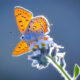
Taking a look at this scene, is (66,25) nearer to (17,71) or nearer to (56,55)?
(17,71)

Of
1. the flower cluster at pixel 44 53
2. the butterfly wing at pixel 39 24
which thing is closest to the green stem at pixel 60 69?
the flower cluster at pixel 44 53

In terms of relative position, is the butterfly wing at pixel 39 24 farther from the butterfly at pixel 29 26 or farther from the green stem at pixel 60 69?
the green stem at pixel 60 69

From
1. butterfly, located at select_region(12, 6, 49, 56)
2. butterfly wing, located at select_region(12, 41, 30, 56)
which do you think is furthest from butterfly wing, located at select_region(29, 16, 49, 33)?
butterfly wing, located at select_region(12, 41, 30, 56)

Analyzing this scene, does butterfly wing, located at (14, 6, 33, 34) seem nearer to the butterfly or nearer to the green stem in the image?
the butterfly

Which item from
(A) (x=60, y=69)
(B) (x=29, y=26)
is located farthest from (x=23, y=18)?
(A) (x=60, y=69)

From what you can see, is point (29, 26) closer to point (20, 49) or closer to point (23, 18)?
point (23, 18)

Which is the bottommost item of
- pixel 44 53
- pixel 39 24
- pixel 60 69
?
pixel 60 69

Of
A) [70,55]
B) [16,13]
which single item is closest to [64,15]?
[70,55]
